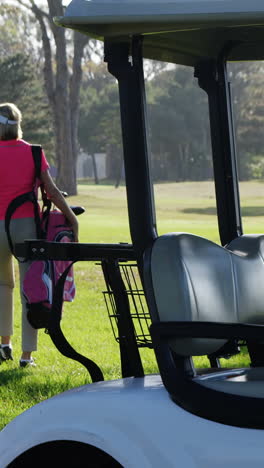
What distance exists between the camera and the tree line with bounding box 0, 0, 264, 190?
44844mm

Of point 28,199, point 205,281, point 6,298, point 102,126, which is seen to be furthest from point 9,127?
point 102,126

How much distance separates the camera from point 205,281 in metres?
3.02

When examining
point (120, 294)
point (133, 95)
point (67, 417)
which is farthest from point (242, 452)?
point (133, 95)

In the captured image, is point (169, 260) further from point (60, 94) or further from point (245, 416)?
point (60, 94)

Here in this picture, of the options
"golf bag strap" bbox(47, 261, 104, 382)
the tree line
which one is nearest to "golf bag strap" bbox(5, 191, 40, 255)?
"golf bag strap" bbox(47, 261, 104, 382)

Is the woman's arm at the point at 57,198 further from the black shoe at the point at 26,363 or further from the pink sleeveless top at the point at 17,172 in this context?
the black shoe at the point at 26,363

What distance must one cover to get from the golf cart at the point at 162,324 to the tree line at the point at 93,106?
3904cm

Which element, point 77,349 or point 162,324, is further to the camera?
point 77,349

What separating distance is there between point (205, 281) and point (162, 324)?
0.35 m

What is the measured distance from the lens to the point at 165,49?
3.32m

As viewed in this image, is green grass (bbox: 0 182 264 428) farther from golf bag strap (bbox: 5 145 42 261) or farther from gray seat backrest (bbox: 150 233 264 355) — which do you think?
gray seat backrest (bbox: 150 233 264 355)

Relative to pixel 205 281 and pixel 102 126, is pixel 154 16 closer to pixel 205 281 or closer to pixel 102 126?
pixel 205 281

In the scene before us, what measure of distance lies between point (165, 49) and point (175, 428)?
134cm

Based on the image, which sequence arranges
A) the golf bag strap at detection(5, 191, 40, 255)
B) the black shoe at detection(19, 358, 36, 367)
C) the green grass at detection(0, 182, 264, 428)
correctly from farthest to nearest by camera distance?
1. the black shoe at detection(19, 358, 36, 367)
2. the golf bag strap at detection(5, 191, 40, 255)
3. the green grass at detection(0, 182, 264, 428)
